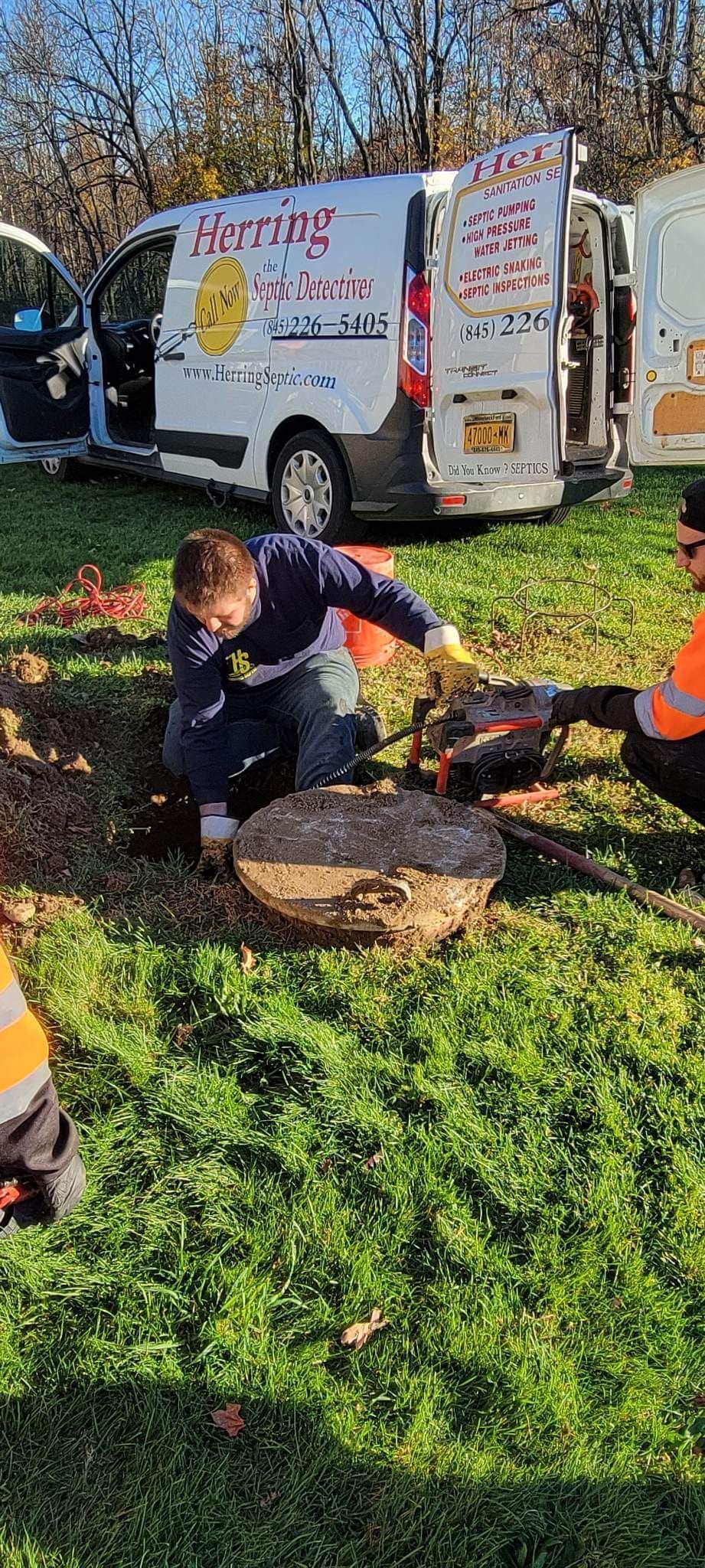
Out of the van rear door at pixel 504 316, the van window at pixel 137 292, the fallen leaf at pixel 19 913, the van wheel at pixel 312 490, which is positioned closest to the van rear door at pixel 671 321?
the van rear door at pixel 504 316

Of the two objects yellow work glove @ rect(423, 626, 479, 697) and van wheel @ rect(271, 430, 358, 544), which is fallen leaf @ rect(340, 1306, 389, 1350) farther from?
van wheel @ rect(271, 430, 358, 544)

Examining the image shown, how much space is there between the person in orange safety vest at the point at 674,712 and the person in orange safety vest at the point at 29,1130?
6.69 feet

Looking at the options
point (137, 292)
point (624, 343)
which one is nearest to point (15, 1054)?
point (624, 343)

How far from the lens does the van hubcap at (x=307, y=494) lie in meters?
6.19

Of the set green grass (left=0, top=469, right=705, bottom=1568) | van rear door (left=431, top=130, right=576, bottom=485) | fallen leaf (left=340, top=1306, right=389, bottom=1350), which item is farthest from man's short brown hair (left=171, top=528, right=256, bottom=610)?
van rear door (left=431, top=130, right=576, bottom=485)

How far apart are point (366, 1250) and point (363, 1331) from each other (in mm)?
166

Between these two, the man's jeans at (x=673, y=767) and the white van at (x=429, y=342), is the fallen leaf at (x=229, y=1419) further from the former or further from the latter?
the white van at (x=429, y=342)

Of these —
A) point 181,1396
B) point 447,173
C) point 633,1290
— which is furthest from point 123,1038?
point 447,173

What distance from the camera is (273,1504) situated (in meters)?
1.75

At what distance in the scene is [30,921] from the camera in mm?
2982

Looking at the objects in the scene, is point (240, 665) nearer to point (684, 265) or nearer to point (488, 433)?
point (488, 433)

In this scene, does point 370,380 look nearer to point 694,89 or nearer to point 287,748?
point 287,748

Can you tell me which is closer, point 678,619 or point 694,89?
point 678,619

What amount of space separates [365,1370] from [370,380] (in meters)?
5.24
